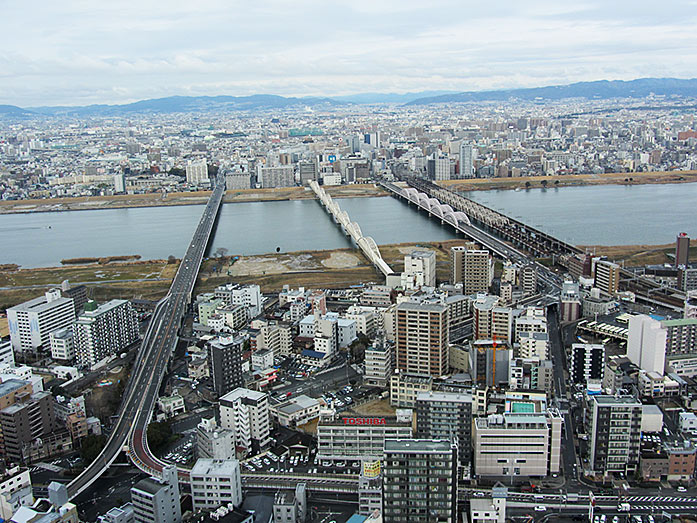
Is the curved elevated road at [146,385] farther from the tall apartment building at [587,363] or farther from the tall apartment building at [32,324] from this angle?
the tall apartment building at [587,363]

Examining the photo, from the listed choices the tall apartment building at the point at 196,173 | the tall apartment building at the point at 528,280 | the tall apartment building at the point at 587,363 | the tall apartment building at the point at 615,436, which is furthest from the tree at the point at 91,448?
the tall apartment building at the point at 196,173

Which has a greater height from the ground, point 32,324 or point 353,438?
point 32,324

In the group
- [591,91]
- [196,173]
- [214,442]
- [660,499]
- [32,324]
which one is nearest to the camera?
[660,499]

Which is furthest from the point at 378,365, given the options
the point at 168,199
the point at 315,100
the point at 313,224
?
the point at 315,100

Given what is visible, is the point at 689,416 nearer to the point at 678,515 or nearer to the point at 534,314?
the point at 678,515

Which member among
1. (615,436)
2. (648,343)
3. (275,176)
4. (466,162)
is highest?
(466,162)

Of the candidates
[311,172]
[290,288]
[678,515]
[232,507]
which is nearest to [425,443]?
[232,507]

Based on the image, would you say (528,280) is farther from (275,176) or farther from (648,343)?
(275,176)
